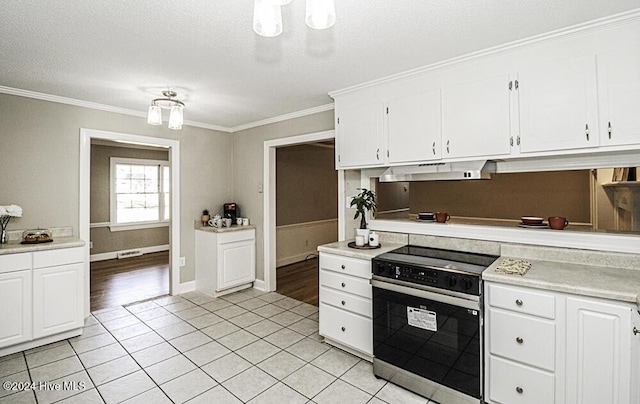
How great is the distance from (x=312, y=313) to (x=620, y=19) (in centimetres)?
351

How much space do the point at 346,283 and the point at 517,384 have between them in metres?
1.31

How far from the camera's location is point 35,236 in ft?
9.96

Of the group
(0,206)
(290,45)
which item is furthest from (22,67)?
(290,45)

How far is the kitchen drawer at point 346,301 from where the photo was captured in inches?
101

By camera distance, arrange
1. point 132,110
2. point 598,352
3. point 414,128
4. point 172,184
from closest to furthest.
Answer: point 598,352, point 414,128, point 132,110, point 172,184

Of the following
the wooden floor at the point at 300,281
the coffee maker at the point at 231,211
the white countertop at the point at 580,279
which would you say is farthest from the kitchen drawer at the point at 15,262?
the white countertop at the point at 580,279

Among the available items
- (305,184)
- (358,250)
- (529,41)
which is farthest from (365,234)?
(305,184)

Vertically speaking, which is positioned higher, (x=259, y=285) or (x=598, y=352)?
(x=598, y=352)

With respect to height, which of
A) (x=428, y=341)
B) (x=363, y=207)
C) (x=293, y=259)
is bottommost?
(x=293, y=259)

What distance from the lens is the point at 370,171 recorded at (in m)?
3.33

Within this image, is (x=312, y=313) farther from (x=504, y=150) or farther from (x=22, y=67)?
(x=22, y=67)

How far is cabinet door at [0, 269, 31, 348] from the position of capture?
2.66 metres

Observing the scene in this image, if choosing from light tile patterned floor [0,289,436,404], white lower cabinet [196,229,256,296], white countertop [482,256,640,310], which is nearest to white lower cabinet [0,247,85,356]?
light tile patterned floor [0,289,436,404]

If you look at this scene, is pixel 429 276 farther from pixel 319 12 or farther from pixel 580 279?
pixel 319 12
